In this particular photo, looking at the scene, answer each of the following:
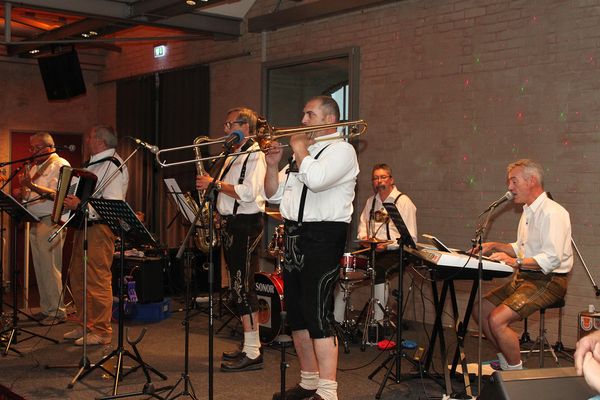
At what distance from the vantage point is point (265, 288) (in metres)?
6.45

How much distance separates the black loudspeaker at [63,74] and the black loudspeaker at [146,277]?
3299 mm

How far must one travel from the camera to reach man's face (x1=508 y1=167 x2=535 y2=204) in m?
5.07

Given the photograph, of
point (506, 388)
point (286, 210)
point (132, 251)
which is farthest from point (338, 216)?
point (132, 251)

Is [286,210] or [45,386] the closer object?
[286,210]

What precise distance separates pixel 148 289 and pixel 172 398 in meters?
3.41

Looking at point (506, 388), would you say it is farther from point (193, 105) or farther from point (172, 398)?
point (193, 105)

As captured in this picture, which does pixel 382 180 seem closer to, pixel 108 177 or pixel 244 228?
pixel 244 228

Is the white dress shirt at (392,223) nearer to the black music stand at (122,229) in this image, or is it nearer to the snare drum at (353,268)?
the snare drum at (353,268)

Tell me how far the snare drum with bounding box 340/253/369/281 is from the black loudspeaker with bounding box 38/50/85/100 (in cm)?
556

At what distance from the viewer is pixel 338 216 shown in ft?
14.0

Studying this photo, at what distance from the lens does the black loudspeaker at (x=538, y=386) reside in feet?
6.37

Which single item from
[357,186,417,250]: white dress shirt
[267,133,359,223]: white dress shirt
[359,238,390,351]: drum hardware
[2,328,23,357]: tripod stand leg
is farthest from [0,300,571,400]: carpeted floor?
[267,133,359,223]: white dress shirt

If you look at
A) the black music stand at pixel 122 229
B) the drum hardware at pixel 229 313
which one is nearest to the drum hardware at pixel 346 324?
the drum hardware at pixel 229 313

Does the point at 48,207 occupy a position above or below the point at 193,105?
below
